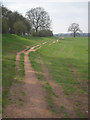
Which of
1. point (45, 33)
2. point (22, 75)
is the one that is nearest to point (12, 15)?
point (45, 33)

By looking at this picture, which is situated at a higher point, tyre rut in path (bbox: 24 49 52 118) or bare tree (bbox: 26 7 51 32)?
bare tree (bbox: 26 7 51 32)

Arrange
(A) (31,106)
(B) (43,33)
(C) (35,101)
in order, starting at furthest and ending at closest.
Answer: (B) (43,33)
(C) (35,101)
(A) (31,106)

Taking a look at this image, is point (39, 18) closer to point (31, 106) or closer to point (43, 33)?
point (43, 33)

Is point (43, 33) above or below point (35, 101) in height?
above

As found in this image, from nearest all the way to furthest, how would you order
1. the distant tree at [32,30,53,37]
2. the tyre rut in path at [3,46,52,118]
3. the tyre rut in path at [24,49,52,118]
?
the tyre rut in path at [3,46,52,118], the tyre rut in path at [24,49,52,118], the distant tree at [32,30,53,37]

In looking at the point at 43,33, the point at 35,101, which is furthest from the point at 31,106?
the point at 43,33

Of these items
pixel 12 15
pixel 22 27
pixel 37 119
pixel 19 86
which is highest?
pixel 12 15

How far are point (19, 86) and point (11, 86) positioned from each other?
502 mm

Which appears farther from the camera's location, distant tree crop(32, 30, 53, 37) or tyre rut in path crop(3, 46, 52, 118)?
distant tree crop(32, 30, 53, 37)

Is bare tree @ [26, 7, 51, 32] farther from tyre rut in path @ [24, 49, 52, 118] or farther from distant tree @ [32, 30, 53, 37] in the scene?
tyre rut in path @ [24, 49, 52, 118]

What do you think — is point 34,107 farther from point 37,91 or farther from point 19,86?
point 19,86

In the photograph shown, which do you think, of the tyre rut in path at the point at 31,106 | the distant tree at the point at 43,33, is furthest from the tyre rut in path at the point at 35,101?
the distant tree at the point at 43,33

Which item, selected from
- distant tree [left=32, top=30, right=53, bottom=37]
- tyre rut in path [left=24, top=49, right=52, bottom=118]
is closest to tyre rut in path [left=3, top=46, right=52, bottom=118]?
tyre rut in path [left=24, top=49, right=52, bottom=118]

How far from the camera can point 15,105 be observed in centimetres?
766
